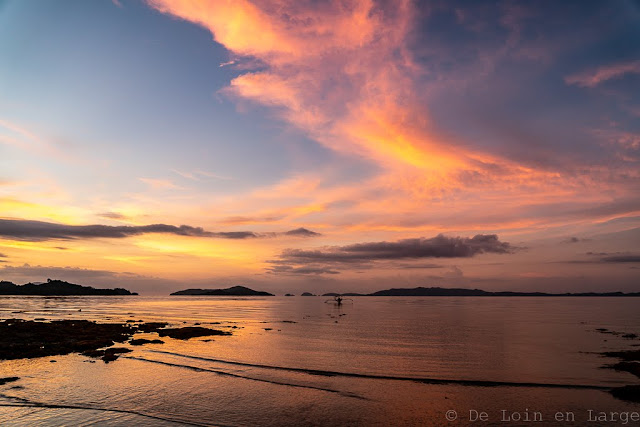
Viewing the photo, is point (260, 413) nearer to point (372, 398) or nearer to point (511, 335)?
point (372, 398)

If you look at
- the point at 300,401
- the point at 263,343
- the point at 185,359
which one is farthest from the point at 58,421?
the point at 263,343

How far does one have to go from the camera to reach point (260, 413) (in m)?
22.8

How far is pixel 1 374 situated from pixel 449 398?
36.7 m

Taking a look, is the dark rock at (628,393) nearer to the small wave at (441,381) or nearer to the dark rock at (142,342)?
the small wave at (441,381)

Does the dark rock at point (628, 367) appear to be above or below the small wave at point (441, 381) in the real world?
above

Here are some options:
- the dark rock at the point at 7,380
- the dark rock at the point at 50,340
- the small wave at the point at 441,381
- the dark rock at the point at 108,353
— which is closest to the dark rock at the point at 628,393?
the small wave at the point at 441,381

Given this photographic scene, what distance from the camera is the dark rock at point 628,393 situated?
2631 centimetres

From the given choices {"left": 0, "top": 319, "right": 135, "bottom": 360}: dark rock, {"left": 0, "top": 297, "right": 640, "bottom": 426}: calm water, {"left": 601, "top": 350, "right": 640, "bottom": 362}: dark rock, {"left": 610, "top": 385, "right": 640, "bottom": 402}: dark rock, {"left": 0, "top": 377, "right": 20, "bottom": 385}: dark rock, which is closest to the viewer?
{"left": 0, "top": 297, "right": 640, "bottom": 426}: calm water

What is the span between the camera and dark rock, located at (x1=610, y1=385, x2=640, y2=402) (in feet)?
86.3

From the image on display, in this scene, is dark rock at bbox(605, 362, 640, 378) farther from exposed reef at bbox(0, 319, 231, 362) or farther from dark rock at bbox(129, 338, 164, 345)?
dark rock at bbox(129, 338, 164, 345)

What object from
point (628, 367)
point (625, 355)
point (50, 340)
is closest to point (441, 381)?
point (628, 367)

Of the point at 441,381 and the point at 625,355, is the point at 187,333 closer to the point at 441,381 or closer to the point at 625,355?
the point at 441,381

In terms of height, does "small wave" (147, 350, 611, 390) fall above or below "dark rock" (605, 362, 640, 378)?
below

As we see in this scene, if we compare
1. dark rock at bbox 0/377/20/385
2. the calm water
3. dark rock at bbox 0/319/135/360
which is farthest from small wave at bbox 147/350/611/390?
dark rock at bbox 0/319/135/360
